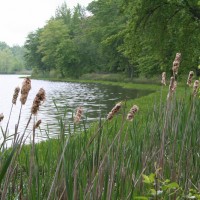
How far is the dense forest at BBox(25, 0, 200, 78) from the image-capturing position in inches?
804

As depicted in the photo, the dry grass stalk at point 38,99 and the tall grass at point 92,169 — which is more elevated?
the dry grass stalk at point 38,99

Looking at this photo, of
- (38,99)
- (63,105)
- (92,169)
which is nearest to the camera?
(38,99)

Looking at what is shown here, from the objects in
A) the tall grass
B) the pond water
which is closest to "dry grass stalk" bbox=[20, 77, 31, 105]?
the tall grass

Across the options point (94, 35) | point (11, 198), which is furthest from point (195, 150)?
point (94, 35)

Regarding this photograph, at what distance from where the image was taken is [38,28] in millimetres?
109375

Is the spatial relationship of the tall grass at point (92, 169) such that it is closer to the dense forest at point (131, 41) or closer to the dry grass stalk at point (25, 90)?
the dry grass stalk at point (25, 90)

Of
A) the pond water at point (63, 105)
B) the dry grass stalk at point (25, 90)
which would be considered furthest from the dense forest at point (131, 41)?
the dry grass stalk at point (25, 90)

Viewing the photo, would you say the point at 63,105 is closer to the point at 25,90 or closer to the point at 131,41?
the point at 131,41

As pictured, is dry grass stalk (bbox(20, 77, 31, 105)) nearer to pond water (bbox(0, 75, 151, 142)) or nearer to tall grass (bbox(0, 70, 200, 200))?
tall grass (bbox(0, 70, 200, 200))

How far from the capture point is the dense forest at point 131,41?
67.0 feet

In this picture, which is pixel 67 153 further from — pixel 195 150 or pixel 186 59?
pixel 186 59

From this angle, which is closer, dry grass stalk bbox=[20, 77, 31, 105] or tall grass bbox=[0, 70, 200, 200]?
dry grass stalk bbox=[20, 77, 31, 105]

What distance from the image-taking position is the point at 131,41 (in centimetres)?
2267

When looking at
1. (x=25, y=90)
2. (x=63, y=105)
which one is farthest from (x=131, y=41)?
(x=25, y=90)
